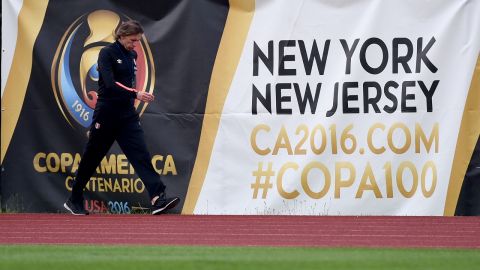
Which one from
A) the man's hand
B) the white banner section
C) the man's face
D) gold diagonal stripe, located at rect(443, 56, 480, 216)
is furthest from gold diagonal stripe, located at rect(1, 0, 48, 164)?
gold diagonal stripe, located at rect(443, 56, 480, 216)

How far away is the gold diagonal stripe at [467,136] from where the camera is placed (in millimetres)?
12711

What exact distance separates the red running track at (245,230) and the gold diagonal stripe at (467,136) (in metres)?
0.45

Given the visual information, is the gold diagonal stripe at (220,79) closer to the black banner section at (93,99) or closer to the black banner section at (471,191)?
the black banner section at (93,99)

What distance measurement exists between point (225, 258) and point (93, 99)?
5.96m

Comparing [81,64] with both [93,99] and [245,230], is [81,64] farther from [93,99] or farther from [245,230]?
[245,230]

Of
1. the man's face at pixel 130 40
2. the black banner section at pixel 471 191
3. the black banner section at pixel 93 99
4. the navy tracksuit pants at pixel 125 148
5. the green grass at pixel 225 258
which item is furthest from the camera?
the black banner section at pixel 93 99

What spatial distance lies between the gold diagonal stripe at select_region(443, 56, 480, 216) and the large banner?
0.01m

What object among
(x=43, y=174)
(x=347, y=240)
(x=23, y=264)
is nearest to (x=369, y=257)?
(x=347, y=240)

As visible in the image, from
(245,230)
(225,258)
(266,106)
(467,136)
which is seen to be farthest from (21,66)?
(225,258)

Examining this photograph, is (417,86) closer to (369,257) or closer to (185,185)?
(185,185)

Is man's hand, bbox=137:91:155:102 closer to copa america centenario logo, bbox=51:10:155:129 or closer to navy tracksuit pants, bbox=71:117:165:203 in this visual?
navy tracksuit pants, bbox=71:117:165:203

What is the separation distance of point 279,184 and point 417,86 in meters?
1.87

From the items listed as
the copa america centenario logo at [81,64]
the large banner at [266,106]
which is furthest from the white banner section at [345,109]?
the copa america centenario logo at [81,64]

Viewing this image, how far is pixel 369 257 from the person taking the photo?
336 inches
